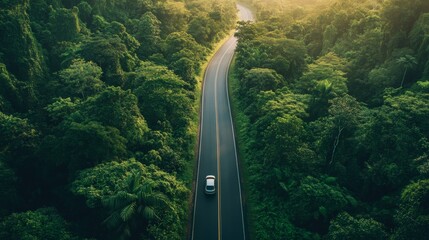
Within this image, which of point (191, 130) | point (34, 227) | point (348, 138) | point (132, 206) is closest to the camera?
point (34, 227)

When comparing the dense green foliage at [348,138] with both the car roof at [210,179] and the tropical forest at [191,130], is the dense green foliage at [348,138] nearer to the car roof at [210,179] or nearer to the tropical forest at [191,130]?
the tropical forest at [191,130]

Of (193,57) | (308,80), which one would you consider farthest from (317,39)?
(193,57)

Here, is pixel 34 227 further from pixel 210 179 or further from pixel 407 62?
pixel 407 62

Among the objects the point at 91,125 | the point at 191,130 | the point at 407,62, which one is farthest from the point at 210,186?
the point at 407,62

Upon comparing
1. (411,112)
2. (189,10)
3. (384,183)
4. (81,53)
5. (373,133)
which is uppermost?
(189,10)

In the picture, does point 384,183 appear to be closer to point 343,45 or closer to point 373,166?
point 373,166

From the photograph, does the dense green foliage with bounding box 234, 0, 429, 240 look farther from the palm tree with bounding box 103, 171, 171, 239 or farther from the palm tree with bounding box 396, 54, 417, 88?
the palm tree with bounding box 103, 171, 171, 239

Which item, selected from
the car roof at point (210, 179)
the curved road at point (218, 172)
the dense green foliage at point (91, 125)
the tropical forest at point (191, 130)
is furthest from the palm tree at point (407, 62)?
the dense green foliage at point (91, 125)

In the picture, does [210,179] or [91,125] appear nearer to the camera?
[91,125]
